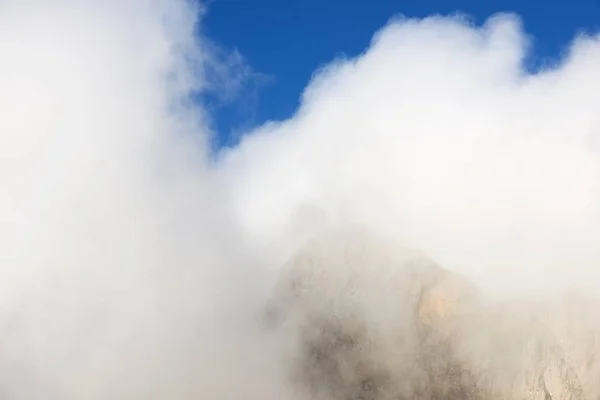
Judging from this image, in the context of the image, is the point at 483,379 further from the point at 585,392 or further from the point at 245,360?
the point at 245,360

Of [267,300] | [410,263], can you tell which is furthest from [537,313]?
[267,300]

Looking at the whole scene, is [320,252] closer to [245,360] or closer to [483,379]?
[245,360]

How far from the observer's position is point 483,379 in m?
99.6

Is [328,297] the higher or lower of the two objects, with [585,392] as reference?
higher

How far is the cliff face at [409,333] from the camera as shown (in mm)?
96562

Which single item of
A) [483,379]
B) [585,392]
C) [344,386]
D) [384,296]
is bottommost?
[585,392]

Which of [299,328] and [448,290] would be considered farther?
[299,328]

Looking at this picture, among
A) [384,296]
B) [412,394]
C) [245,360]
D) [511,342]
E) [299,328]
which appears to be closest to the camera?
[511,342]

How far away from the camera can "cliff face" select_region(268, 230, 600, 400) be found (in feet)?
317

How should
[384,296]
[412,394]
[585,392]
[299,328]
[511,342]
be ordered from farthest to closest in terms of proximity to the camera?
[299,328]
[384,296]
[412,394]
[511,342]
[585,392]

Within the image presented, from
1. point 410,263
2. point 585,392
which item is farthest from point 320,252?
point 585,392

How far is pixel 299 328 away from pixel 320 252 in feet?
47.3

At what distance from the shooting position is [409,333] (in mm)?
110562

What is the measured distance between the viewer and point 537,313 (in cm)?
10006
